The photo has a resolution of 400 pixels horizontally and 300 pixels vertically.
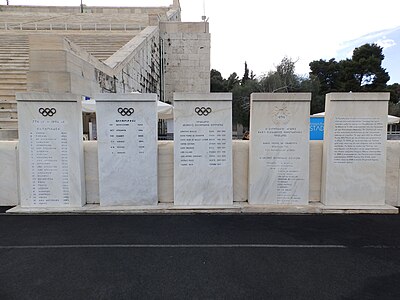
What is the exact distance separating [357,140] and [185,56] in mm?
26586

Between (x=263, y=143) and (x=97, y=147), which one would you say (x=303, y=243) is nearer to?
(x=263, y=143)

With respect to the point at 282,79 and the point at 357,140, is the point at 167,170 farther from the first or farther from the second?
the point at 282,79

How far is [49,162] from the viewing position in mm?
5668

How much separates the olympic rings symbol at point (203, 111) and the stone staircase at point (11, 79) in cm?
648

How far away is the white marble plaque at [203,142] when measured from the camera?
5699mm

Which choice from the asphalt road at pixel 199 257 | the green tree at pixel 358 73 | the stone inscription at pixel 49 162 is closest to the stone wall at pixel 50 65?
the stone inscription at pixel 49 162

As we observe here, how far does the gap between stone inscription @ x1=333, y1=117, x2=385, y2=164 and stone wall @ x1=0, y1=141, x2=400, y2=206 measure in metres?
0.38

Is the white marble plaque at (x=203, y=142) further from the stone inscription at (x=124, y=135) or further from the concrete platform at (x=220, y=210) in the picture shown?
the stone inscription at (x=124, y=135)

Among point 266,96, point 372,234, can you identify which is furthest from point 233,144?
point 372,234

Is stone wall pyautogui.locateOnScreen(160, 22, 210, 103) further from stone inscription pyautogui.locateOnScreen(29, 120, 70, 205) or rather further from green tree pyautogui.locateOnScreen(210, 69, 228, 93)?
stone inscription pyautogui.locateOnScreen(29, 120, 70, 205)

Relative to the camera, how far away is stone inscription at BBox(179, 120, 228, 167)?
572 centimetres

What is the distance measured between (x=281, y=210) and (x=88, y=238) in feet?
11.0

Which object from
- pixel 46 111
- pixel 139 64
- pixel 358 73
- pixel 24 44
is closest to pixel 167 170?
pixel 46 111

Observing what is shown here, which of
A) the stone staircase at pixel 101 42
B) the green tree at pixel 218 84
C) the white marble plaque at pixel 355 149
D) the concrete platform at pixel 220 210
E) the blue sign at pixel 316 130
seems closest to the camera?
the concrete platform at pixel 220 210
